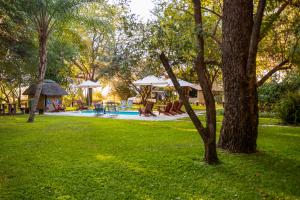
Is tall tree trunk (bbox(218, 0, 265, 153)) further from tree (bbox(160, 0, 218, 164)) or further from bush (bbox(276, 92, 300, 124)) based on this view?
bush (bbox(276, 92, 300, 124))

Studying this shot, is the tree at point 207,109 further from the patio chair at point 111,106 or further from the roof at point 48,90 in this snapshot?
the roof at point 48,90

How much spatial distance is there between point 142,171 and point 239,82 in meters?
3.16

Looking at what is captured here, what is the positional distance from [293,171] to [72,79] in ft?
102

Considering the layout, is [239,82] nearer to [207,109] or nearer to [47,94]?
[207,109]

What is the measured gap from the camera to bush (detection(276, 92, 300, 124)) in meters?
13.3

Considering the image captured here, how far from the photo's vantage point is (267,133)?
1032 centimetres

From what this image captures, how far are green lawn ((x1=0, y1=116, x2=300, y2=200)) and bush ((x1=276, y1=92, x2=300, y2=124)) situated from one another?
17.3ft

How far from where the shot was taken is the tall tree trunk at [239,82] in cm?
674

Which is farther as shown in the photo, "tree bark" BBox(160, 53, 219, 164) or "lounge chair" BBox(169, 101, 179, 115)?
"lounge chair" BBox(169, 101, 179, 115)

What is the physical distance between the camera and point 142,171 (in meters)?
5.49

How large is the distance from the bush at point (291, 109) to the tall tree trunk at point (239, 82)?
24.9ft

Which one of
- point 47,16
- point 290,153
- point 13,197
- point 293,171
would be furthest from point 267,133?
point 47,16

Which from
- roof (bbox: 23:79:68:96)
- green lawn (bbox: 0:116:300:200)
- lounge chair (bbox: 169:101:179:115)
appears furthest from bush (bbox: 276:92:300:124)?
roof (bbox: 23:79:68:96)

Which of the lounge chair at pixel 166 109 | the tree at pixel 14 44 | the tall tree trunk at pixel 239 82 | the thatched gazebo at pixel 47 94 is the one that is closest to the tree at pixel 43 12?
the tree at pixel 14 44
